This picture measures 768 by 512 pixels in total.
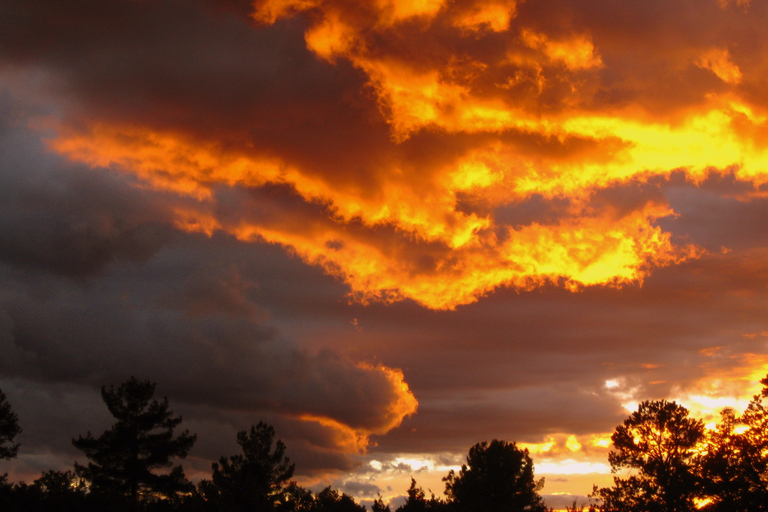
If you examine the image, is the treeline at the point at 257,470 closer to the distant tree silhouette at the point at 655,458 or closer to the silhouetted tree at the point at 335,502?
the distant tree silhouette at the point at 655,458

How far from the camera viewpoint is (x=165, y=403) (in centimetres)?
5884

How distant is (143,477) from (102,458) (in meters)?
3.63

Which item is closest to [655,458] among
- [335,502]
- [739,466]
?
[739,466]

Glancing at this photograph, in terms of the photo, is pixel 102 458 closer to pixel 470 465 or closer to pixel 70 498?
pixel 70 498

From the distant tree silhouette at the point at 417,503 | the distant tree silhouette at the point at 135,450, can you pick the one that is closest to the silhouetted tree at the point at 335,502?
the distant tree silhouette at the point at 417,503

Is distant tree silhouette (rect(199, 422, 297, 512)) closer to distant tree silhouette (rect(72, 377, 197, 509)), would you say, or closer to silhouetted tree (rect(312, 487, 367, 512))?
distant tree silhouette (rect(72, 377, 197, 509))

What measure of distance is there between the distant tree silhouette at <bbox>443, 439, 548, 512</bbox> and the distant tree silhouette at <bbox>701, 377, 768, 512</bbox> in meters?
32.4

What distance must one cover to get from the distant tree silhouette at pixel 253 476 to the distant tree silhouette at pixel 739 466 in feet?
115

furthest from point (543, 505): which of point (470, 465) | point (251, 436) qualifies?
point (251, 436)

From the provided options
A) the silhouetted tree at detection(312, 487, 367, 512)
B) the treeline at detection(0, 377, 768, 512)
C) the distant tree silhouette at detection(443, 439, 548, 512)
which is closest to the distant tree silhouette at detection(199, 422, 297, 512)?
the treeline at detection(0, 377, 768, 512)

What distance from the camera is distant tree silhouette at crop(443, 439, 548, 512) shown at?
8112 cm

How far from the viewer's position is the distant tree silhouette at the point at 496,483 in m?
81.1

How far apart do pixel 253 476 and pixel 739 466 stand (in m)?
41.4

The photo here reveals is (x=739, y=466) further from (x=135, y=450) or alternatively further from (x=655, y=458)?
(x=135, y=450)
